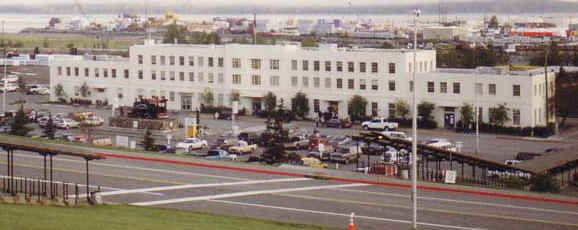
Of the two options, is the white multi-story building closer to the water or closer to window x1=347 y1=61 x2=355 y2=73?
window x1=347 y1=61 x2=355 y2=73

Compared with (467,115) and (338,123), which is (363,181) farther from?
(338,123)

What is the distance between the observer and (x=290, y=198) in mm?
18344

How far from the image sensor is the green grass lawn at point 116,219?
12.5 meters

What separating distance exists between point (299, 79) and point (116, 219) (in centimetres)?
3019

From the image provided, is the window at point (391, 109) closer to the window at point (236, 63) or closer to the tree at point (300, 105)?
the tree at point (300, 105)

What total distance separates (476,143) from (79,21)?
132801 mm

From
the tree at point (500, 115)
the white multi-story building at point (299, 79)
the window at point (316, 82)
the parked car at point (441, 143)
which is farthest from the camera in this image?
the window at point (316, 82)

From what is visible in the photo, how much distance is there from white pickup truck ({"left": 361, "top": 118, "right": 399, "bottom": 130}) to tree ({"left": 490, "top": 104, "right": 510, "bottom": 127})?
12.1 feet

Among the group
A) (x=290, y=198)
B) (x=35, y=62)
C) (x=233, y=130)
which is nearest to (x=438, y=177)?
(x=290, y=198)

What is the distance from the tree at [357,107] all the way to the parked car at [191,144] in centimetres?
944

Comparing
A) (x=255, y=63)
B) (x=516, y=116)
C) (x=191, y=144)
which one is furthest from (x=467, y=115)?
(x=191, y=144)

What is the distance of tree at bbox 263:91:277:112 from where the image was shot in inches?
1719

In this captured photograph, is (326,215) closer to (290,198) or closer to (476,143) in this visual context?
(290,198)

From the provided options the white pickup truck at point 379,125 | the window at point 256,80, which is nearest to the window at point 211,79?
the window at point 256,80
